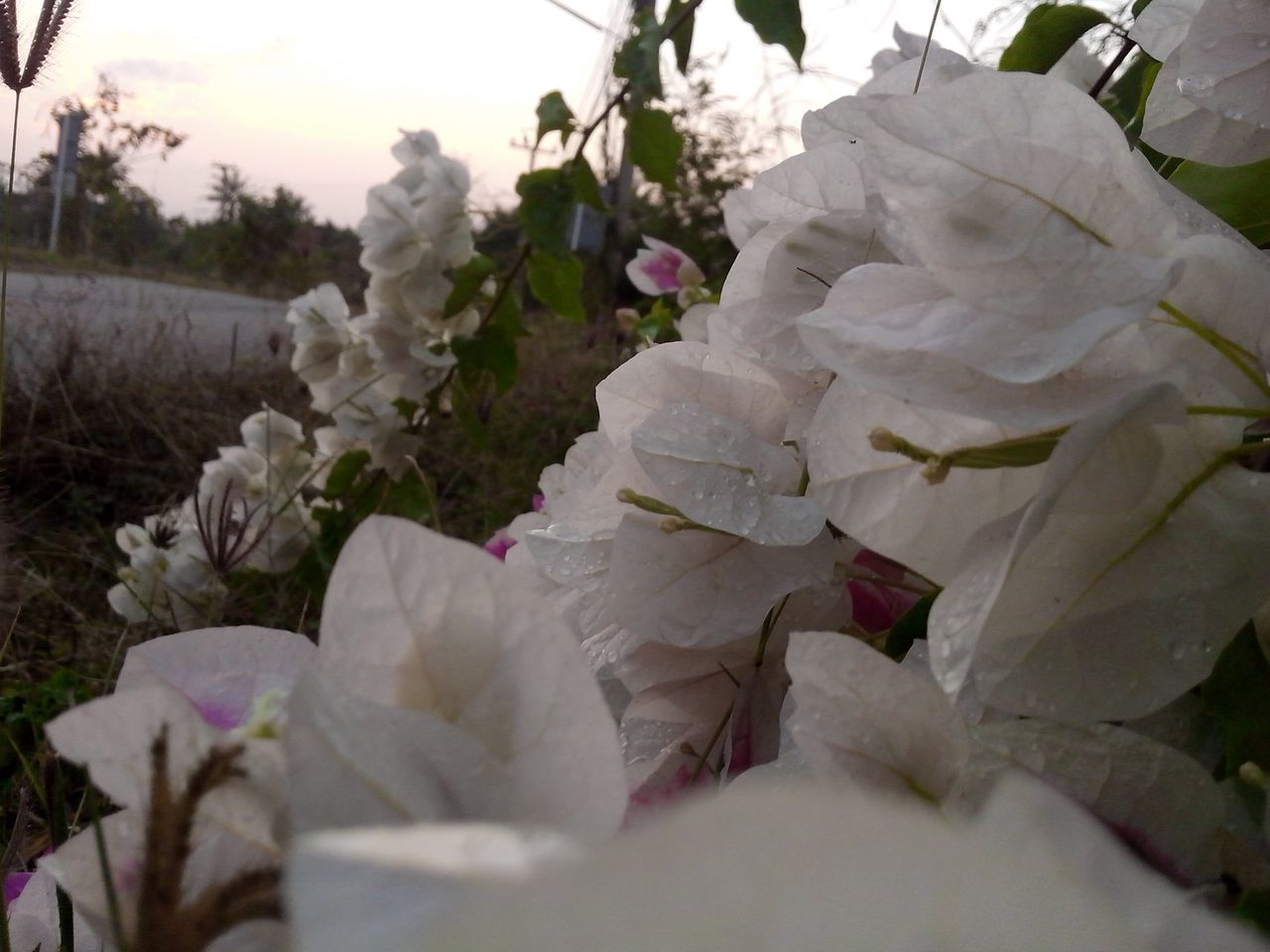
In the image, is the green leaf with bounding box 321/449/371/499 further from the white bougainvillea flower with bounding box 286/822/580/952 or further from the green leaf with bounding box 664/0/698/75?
the white bougainvillea flower with bounding box 286/822/580/952

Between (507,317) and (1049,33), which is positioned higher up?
(1049,33)

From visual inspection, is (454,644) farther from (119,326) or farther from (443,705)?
(119,326)

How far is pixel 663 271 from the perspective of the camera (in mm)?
1239

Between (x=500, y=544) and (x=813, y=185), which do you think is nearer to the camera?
(x=813, y=185)

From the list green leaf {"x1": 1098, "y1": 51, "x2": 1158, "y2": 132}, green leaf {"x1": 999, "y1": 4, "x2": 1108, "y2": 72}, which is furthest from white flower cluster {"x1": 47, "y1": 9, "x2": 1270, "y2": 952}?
green leaf {"x1": 1098, "y1": 51, "x2": 1158, "y2": 132}

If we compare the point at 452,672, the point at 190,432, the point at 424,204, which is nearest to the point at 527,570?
the point at 452,672

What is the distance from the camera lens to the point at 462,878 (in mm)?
104

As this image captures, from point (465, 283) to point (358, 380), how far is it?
0.75 feet

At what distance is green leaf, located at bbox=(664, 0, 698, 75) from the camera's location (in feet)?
3.19

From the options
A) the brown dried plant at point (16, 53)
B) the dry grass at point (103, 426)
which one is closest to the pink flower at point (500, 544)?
the brown dried plant at point (16, 53)

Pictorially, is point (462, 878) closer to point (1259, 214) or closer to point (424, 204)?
→ point (1259, 214)

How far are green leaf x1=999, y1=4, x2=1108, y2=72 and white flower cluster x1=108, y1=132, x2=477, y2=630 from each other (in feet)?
2.75

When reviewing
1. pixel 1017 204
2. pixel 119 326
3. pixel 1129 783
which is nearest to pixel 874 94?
pixel 1017 204

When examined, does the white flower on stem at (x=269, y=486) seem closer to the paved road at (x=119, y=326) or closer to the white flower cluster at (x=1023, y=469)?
the white flower cluster at (x=1023, y=469)
